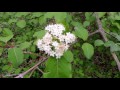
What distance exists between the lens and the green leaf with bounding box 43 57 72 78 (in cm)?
194

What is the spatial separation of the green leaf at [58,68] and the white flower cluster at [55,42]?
0.06m

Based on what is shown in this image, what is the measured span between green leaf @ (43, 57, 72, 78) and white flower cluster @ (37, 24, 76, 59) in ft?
0.20

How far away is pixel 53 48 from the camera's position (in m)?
1.93

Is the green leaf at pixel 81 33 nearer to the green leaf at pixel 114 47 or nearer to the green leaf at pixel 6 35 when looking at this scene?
the green leaf at pixel 114 47

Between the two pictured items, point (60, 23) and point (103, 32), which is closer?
point (60, 23)

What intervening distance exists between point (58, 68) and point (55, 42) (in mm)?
211

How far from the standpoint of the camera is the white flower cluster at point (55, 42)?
1.89 m

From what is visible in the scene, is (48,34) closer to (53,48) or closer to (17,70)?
Answer: (53,48)

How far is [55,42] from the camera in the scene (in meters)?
1.89

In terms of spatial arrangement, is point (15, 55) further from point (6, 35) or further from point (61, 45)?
point (6, 35)

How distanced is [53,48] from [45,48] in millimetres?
73

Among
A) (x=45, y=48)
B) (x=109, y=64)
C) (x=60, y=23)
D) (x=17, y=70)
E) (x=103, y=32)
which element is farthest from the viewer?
(x=109, y=64)

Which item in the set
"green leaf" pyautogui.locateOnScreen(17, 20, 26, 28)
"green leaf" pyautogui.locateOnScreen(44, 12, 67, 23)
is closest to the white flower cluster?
"green leaf" pyautogui.locateOnScreen(44, 12, 67, 23)

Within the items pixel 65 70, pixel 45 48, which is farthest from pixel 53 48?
pixel 65 70
